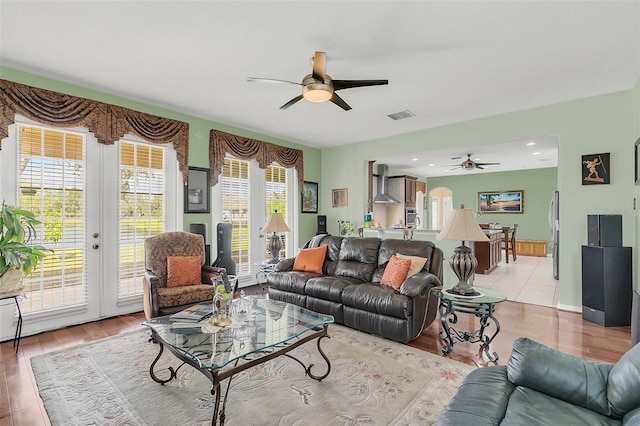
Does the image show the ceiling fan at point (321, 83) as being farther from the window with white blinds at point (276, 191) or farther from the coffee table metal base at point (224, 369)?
the window with white blinds at point (276, 191)

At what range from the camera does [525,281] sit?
608 cm

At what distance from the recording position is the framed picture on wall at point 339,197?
6.72 metres

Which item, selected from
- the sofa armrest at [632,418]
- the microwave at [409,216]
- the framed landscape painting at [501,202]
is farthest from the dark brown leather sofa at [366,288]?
the framed landscape painting at [501,202]

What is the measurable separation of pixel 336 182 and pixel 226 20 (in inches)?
182

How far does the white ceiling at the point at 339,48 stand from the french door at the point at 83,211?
774mm

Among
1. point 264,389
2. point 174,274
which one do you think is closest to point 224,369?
point 264,389

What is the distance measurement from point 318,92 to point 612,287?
13.1 ft

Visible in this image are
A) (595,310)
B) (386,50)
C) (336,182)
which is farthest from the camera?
(336,182)

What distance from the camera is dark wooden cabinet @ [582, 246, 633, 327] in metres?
3.65

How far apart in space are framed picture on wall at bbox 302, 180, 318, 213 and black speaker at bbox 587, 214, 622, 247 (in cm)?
468

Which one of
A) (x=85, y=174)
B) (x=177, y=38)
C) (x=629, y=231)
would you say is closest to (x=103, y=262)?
(x=85, y=174)

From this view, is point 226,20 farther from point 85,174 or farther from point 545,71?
point 545,71

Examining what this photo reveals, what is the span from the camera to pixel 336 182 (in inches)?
272

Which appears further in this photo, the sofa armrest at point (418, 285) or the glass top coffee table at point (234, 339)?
the sofa armrest at point (418, 285)
